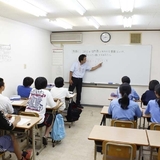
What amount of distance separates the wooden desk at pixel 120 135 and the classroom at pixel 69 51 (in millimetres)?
1154

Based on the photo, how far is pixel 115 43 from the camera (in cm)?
605

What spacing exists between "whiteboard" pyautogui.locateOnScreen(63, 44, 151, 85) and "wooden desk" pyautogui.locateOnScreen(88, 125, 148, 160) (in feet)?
12.1

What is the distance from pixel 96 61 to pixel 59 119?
10.4 ft

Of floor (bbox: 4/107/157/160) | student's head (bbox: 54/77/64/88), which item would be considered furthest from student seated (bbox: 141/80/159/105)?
student's head (bbox: 54/77/64/88)

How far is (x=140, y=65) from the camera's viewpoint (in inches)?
233

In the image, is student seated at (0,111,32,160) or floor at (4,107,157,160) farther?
floor at (4,107,157,160)

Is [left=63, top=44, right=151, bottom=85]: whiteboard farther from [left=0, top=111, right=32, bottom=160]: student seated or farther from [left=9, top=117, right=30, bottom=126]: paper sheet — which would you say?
[left=0, top=111, right=32, bottom=160]: student seated

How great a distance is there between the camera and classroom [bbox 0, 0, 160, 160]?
431cm

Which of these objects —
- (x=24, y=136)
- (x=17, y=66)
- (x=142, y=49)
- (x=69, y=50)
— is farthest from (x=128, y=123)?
(x=69, y=50)

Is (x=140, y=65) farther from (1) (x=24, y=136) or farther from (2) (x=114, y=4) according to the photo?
(1) (x=24, y=136)

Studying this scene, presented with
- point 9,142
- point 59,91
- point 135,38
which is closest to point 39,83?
point 59,91

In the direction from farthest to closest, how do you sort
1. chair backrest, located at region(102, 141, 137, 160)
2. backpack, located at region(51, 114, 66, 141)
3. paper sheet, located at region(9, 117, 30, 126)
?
backpack, located at region(51, 114, 66, 141), paper sheet, located at region(9, 117, 30, 126), chair backrest, located at region(102, 141, 137, 160)

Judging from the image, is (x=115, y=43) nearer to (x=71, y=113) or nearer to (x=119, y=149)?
(x=71, y=113)

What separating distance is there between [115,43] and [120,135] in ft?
13.5
